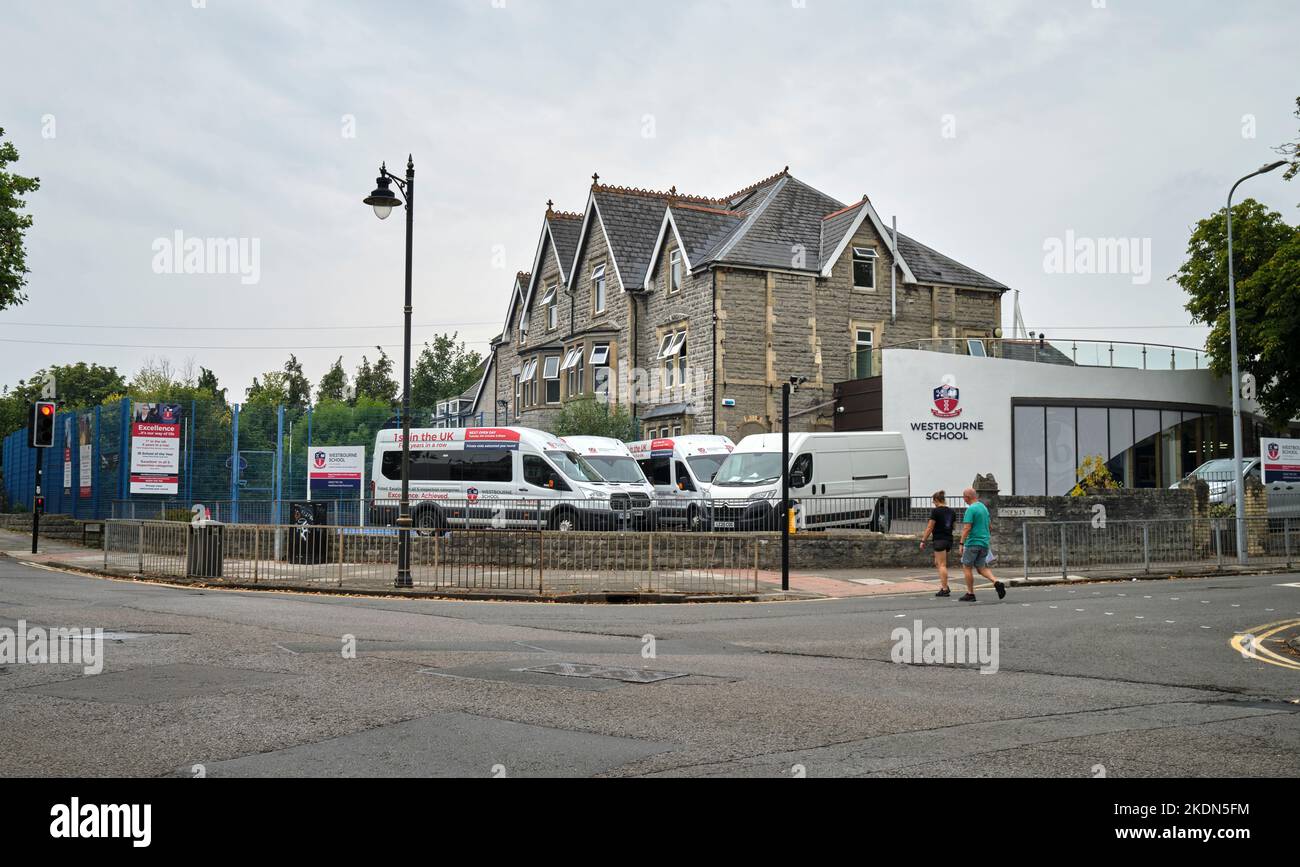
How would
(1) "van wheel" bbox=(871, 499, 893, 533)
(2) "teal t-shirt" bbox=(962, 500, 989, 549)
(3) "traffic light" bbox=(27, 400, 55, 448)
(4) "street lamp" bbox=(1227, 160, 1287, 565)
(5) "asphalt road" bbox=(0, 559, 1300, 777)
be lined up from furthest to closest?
(1) "van wheel" bbox=(871, 499, 893, 533)
(3) "traffic light" bbox=(27, 400, 55, 448)
(4) "street lamp" bbox=(1227, 160, 1287, 565)
(2) "teal t-shirt" bbox=(962, 500, 989, 549)
(5) "asphalt road" bbox=(0, 559, 1300, 777)

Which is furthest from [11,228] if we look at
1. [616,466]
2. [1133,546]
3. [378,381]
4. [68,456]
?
[378,381]

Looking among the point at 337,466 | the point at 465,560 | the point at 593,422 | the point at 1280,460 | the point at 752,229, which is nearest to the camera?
the point at 465,560

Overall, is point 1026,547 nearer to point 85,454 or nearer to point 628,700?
point 628,700

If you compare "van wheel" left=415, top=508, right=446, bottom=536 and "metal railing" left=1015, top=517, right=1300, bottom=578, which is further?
"metal railing" left=1015, top=517, right=1300, bottom=578

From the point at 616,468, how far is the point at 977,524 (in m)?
12.1

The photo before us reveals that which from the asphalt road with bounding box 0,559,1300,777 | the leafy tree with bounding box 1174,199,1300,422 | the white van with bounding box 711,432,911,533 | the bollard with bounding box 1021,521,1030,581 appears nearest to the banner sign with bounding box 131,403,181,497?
the white van with bounding box 711,432,911,533

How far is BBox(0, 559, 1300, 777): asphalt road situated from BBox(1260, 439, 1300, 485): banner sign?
17.5 m

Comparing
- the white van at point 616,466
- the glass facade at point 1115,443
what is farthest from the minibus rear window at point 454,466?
the glass facade at point 1115,443

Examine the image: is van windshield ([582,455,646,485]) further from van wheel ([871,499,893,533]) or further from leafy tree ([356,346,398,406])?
leafy tree ([356,346,398,406])

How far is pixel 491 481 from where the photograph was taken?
89.8ft

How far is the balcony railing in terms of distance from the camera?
36.8 metres

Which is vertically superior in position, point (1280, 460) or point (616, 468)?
point (1280, 460)
